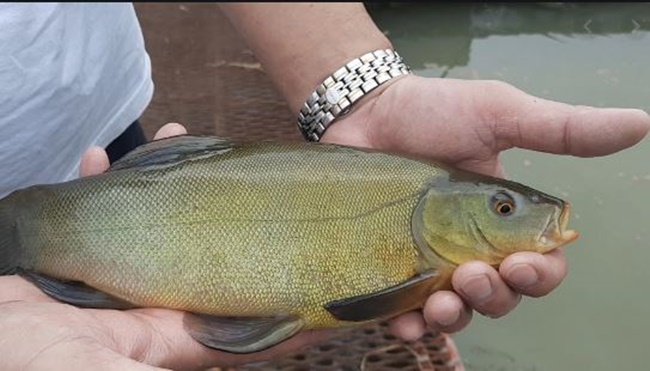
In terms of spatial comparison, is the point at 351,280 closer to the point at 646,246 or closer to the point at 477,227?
the point at 477,227

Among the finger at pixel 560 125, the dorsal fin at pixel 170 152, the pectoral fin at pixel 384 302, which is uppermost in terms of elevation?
the finger at pixel 560 125

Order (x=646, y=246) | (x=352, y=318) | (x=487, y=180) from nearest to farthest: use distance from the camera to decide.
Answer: (x=352, y=318) → (x=487, y=180) → (x=646, y=246)

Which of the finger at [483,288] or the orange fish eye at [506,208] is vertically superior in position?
the orange fish eye at [506,208]

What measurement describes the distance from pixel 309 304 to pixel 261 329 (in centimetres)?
9

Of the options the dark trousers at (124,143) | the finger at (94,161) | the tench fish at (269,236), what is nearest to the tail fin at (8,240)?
the tench fish at (269,236)

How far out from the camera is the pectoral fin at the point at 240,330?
61.0 inches

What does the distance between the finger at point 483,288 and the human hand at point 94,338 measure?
12.7 inches

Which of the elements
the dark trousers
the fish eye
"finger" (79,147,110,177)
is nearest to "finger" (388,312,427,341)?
the fish eye

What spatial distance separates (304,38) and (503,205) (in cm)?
59

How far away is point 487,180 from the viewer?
1.68m

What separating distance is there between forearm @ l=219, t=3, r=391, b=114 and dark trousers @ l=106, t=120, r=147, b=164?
0.33 metres

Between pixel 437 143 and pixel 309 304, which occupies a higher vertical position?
pixel 437 143

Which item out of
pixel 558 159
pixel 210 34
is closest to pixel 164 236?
pixel 558 159

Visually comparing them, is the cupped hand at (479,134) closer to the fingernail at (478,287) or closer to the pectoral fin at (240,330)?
the fingernail at (478,287)
